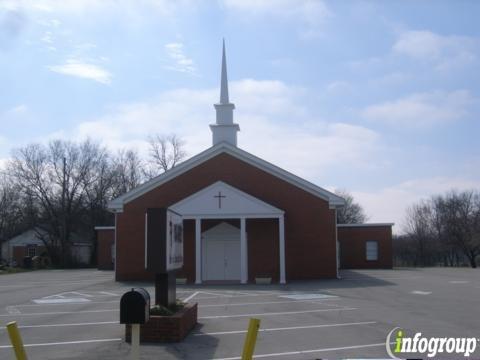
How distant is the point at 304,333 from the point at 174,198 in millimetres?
20652

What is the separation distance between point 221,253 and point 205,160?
204 inches

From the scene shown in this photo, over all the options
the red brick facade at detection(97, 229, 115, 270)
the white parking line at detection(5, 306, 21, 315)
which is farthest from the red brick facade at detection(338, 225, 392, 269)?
the white parking line at detection(5, 306, 21, 315)

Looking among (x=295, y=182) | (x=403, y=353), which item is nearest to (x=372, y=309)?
(x=403, y=353)

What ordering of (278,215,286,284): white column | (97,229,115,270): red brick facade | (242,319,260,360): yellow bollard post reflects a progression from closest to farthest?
1. (242,319,260,360): yellow bollard post
2. (278,215,286,284): white column
3. (97,229,115,270): red brick facade

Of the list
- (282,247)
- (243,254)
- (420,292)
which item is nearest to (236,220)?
(243,254)

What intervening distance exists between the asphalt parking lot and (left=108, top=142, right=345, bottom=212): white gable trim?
8.37 m

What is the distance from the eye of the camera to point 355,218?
299ft

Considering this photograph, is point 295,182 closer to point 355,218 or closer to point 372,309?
point 372,309

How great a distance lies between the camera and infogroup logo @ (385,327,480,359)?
Result: 33.7ft

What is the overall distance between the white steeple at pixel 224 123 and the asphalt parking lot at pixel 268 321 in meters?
13.0

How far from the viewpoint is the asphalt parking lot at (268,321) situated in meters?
10.6

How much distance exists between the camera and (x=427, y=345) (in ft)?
35.4

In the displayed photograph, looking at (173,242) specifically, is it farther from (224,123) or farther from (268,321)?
(224,123)

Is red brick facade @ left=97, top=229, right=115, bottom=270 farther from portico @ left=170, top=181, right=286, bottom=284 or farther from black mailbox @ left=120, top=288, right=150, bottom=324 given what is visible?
black mailbox @ left=120, top=288, right=150, bottom=324
